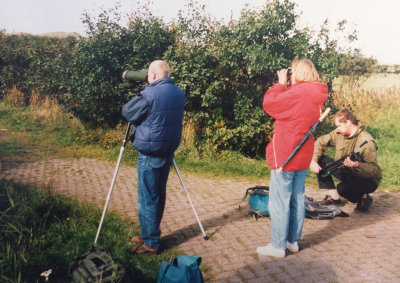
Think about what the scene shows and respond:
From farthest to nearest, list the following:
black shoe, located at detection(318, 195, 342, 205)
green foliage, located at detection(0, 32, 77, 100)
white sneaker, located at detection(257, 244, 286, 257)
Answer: green foliage, located at detection(0, 32, 77, 100)
black shoe, located at detection(318, 195, 342, 205)
white sneaker, located at detection(257, 244, 286, 257)

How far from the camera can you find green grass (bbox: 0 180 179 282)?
10.7 feet

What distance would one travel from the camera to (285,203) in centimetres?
377

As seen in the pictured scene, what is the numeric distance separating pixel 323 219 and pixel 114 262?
356 cm

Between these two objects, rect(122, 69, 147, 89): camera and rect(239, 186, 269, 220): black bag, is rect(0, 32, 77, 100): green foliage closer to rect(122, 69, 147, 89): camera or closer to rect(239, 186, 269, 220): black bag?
rect(122, 69, 147, 89): camera

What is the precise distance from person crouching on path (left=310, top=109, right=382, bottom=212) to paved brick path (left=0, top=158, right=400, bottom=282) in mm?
389

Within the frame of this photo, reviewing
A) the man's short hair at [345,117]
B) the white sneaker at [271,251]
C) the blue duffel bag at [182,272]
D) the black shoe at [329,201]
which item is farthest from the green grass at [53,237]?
the man's short hair at [345,117]

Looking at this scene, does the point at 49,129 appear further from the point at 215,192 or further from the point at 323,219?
the point at 323,219

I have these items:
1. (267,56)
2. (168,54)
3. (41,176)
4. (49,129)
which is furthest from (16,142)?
(267,56)

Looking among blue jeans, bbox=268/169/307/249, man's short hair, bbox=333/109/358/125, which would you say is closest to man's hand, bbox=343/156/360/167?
man's short hair, bbox=333/109/358/125

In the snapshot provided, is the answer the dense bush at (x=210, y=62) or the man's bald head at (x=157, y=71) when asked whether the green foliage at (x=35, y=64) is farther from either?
the man's bald head at (x=157, y=71)

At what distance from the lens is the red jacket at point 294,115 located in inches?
138

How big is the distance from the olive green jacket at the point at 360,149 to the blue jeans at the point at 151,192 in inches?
113

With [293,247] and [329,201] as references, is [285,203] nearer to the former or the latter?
[293,247]

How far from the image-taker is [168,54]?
890cm
